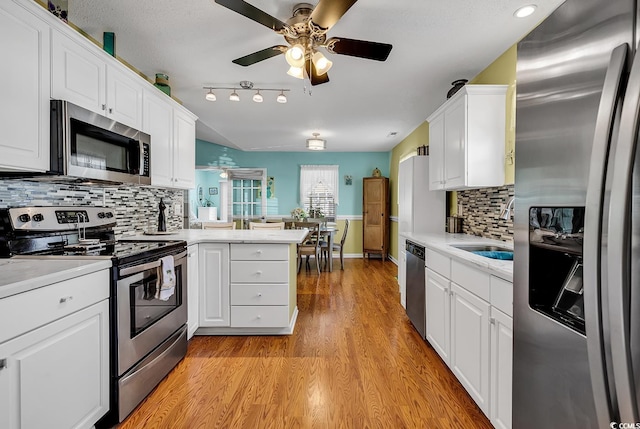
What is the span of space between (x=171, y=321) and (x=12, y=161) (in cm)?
128

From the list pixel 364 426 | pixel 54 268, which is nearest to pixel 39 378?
pixel 54 268

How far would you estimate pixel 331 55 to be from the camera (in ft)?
8.55

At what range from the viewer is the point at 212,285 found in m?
2.68

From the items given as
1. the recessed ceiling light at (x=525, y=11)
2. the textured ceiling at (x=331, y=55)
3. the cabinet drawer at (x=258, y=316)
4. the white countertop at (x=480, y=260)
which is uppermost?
the textured ceiling at (x=331, y=55)

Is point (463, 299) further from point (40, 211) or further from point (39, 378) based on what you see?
point (40, 211)

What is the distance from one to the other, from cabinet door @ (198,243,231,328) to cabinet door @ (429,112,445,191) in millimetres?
2129

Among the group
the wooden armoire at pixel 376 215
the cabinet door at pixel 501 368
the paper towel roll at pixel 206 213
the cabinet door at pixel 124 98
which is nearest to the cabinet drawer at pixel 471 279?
the cabinet door at pixel 501 368

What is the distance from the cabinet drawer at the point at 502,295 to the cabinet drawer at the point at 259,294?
1.66 meters

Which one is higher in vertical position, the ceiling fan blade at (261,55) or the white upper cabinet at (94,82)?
the ceiling fan blade at (261,55)

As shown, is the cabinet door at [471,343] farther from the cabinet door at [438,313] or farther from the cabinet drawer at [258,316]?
the cabinet drawer at [258,316]

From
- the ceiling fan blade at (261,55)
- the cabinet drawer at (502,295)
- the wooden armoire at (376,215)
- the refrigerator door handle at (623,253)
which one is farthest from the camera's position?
the wooden armoire at (376,215)

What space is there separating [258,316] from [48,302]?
1.64 meters

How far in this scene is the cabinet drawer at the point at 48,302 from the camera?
1.08 meters

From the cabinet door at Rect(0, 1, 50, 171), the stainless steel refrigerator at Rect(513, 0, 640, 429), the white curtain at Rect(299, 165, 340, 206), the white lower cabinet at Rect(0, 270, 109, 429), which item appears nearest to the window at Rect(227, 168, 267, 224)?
the white curtain at Rect(299, 165, 340, 206)
